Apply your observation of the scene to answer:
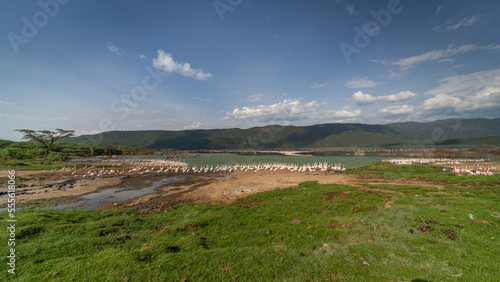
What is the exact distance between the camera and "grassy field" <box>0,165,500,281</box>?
5.16 meters

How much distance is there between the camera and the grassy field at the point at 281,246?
5164mm

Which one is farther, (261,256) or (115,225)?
(115,225)

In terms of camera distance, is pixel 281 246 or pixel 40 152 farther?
pixel 40 152

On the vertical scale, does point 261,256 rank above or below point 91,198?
above

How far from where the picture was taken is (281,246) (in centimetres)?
726

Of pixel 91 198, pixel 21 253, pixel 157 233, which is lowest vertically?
pixel 91 198

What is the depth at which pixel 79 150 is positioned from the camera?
89.1m

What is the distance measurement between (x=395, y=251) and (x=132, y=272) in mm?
8131

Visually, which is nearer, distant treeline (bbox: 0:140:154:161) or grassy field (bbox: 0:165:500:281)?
grassy field (bbox: 0:165:500:281)

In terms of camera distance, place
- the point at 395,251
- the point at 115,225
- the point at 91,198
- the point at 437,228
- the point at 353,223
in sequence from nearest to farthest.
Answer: the point at 395,251 < the point at 437,228 < the point at 353,223 < the point at 115,225 < the point at 91,198

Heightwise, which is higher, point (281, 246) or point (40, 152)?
point (40, 152)

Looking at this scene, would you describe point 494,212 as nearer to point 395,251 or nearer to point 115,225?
point 395,251

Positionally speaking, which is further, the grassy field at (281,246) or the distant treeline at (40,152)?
the distant treeline at (40,152)

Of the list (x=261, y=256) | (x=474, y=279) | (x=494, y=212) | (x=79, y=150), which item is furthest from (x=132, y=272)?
(x=79, y=150)
